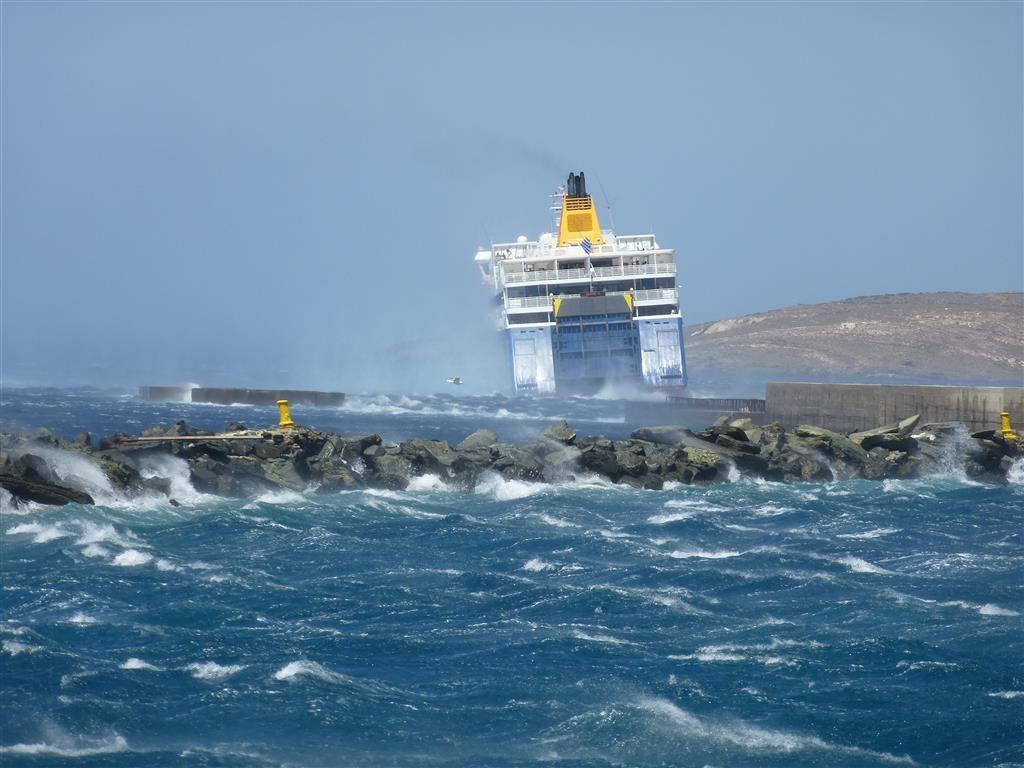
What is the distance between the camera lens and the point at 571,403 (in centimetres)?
6250

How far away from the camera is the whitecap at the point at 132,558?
20.4 metres

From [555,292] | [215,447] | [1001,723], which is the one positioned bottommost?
[1001,723]

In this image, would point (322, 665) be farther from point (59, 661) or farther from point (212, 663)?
point (59, 661)

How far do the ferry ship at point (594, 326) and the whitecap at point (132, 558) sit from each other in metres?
43.1

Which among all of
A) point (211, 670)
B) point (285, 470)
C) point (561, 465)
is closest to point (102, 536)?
point (285, 470)

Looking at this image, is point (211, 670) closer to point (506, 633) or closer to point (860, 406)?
point (506, 633)

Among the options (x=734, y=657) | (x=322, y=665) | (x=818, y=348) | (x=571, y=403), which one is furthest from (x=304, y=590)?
(x=818, y=348)

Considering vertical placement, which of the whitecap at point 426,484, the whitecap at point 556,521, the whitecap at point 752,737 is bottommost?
the whitecap at point 752,737

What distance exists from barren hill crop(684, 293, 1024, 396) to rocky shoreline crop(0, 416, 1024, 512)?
8049 cm

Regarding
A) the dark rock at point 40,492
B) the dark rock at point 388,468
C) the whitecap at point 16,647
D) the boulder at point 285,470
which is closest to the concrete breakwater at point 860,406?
the dark rock at point 388,468

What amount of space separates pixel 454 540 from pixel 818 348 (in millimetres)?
118857

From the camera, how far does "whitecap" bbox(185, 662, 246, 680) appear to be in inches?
592

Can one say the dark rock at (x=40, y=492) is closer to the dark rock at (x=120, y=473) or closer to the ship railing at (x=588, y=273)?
the dark rock at (x=120, y=473)

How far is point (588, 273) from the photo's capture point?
65375 millimetres
